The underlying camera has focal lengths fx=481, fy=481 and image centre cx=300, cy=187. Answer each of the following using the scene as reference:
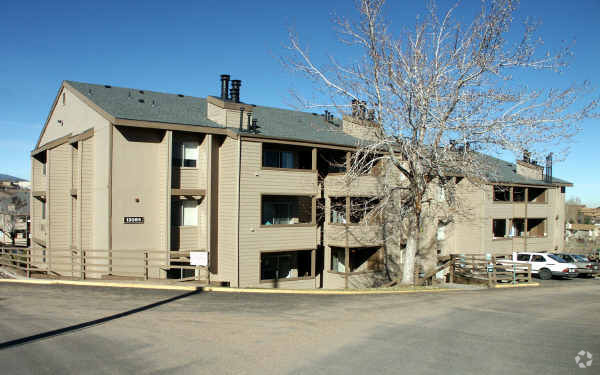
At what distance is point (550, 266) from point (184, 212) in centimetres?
2060

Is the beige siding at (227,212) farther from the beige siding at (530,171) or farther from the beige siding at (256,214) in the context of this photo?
the beige siding at (530,171)

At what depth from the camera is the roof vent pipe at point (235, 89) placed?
974 inches

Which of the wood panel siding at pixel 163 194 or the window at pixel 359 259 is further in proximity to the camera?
the window at pixel 359 259

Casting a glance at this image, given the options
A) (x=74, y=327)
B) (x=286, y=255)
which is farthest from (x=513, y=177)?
(x=74, y=327)

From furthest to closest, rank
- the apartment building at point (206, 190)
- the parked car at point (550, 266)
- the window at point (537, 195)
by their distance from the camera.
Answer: the window at point (537, 195) → the parked car at point (550, 266) → the apartment building at point (206, 190)

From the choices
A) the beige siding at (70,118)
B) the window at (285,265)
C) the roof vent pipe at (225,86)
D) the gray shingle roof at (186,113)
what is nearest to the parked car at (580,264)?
the gray shingle roof at (186,113)

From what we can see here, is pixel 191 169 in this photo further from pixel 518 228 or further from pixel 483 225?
pixel 518 228

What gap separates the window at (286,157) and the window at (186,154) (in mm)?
3246

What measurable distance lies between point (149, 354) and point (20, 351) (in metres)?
2.35

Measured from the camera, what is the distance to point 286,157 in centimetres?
2378

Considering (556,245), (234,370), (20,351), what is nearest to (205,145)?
(20,351)

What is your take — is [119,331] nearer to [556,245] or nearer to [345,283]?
[345,283]

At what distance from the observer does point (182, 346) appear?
867cm

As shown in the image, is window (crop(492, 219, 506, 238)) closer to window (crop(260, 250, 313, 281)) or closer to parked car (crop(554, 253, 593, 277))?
parked car (crop(554, 253, 593, 277))
